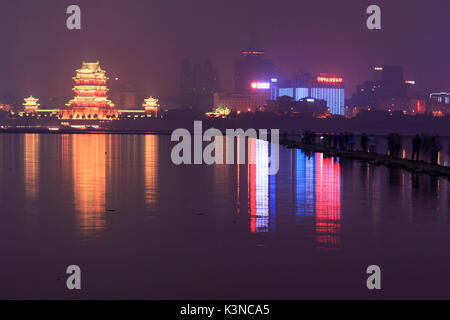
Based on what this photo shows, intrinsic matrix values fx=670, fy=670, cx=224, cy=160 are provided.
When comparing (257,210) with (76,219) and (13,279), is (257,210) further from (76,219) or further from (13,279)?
(13,279)

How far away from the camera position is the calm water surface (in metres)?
10.7

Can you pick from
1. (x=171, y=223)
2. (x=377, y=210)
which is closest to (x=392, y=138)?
(x=377, y=210)

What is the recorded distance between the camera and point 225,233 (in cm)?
1549

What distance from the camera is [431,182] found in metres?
29.0

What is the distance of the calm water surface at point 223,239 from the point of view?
10672 millimetres

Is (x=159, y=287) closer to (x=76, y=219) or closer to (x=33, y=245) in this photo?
(x=33, y=245)

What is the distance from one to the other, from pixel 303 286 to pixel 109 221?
25.4 feet

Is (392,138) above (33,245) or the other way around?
above

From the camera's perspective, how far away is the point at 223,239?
1468 centimetres

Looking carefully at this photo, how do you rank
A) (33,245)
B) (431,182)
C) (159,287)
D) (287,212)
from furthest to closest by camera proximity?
(431,182) < (287,212) < (33,245) < (159,287)
